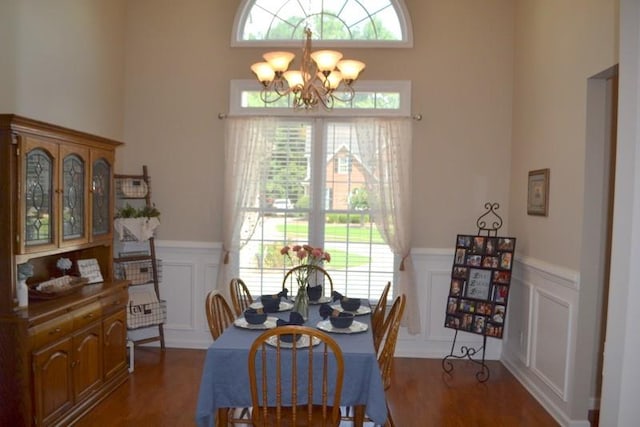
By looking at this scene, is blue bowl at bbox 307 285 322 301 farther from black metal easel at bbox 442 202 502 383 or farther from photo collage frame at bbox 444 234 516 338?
black metal easel at bbox 442 202 502 383

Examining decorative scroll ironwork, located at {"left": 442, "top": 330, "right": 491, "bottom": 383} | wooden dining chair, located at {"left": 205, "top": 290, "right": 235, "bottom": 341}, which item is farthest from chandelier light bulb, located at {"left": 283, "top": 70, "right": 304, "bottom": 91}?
decorative scroll ironwork, located at {"left": 442, "top": 330, "right": 491, "bottom": 383}

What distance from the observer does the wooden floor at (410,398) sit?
3.41 m

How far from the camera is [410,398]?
380 cm

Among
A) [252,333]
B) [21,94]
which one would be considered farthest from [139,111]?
[252,333]

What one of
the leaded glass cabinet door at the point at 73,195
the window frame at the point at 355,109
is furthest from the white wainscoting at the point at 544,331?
the leaded glass cabinet door at the point at 73,195

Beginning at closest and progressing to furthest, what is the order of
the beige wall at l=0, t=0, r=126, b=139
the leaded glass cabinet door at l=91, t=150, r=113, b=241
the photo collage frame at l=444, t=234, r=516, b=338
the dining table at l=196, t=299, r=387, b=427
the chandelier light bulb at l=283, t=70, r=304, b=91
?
→ the dining table at l=196, t=299, r=387, b=427 → the chandelier light bulb at l=283, t=70, r=304, b=91 → the beige wall at l=0, t=0, r=126, b=139 → the leaded glass cabinet door at l=91, t=150, r=113, b=241 → the photo collage frame at l=444, t=234, r=516, b=338

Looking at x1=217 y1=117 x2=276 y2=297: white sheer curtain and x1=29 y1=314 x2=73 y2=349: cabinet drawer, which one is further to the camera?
x1=217 y1=117 x2=276 y2=297: white sheer curtain

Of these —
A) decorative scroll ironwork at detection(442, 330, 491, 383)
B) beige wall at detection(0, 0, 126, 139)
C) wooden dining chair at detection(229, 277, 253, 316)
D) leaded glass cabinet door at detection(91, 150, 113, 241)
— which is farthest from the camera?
decorative scroll ironwork at detection(442, 330, 491, 383)

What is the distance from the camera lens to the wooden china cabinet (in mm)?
2811

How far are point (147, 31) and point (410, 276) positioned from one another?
11.8 ft

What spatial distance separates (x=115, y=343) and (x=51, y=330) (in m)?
0.89

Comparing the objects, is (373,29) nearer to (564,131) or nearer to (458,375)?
(564,131)

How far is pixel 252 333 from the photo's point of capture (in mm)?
2830

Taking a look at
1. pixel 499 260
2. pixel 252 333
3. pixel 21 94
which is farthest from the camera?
pixel 499 260
